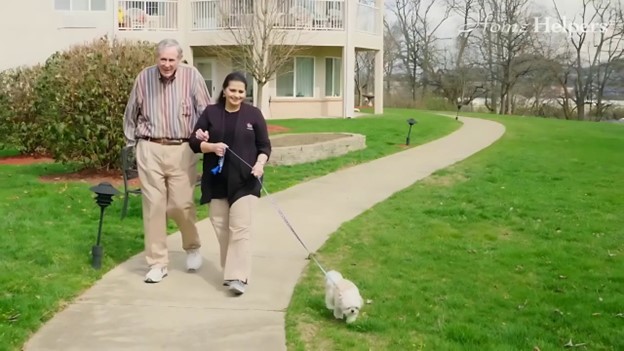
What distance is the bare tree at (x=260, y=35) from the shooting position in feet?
78.1

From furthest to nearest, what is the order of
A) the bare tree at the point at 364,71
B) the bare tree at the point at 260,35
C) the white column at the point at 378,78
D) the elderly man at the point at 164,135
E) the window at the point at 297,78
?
1. the bare tree at the point at 364,71
2. the white column at the point at 378,78
3. the window at the point at 297,78
4. the bare tree at the point at 260,35
5. the elderly man at the point at 164,135

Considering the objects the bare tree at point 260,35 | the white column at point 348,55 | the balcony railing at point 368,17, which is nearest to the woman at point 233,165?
the bare tree at point 260,35

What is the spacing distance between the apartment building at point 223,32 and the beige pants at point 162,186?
19297 millimetres

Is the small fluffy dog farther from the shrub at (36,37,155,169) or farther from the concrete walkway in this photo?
the shrub at (36,37,155,169)

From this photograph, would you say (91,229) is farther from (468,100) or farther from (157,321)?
(468,100)

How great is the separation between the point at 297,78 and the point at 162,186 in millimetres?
22687

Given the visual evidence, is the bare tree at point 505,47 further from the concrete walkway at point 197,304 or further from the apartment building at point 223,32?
the concrete walkway at point 197,304

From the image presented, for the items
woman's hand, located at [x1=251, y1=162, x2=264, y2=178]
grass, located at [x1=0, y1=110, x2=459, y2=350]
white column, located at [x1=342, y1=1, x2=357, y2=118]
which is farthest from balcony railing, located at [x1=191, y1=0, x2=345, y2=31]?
woman's hand, located at [x1=251, y1=162, x2=264, y2=178]

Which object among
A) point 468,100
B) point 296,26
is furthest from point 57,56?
point 468,100

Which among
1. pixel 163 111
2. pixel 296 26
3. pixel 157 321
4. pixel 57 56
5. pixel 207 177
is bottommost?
pixel 157 321

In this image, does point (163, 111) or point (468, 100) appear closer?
point (163, 111)

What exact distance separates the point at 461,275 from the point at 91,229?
154 inches

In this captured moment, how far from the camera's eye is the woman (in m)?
5.43

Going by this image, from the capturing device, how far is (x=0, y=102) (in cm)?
1462
